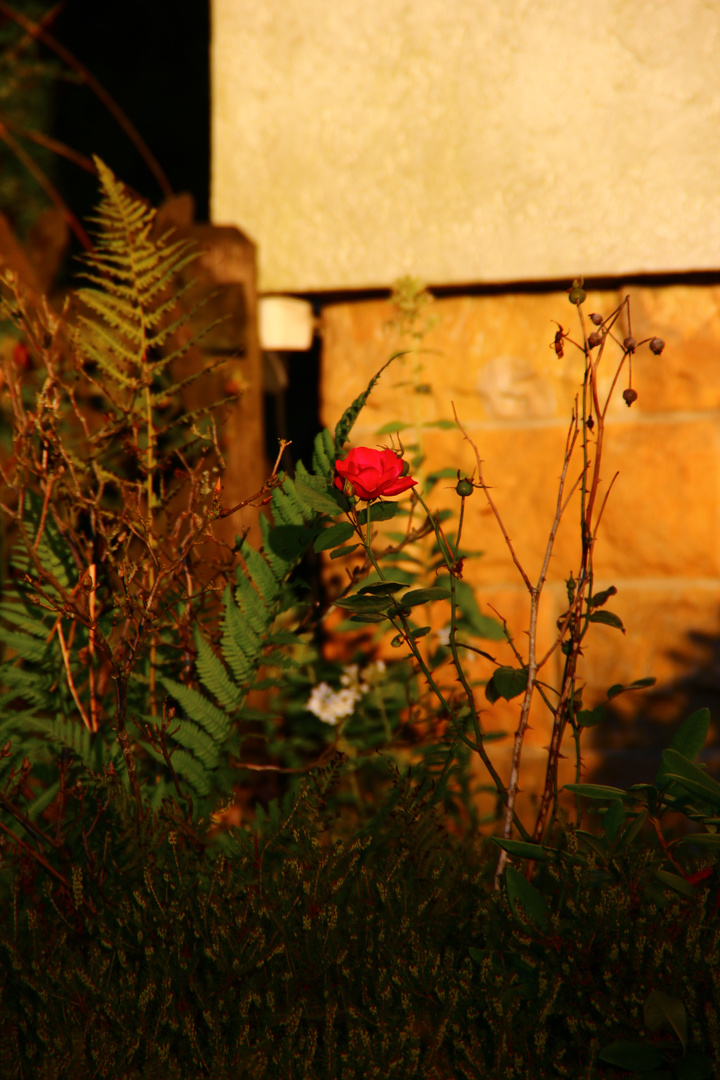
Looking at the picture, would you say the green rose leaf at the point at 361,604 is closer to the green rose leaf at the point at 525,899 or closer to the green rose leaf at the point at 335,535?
the green rose leaf at the point at 335,535

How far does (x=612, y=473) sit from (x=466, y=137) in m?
1.00

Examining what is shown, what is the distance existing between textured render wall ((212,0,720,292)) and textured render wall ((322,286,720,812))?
14 centimetres

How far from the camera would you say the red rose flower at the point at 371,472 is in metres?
1.19

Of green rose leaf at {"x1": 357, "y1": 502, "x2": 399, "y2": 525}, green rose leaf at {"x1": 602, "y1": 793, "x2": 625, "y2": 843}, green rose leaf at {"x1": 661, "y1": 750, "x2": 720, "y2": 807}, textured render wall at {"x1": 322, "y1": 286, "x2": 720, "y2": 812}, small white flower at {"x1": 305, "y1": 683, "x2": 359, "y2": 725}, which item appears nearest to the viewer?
green rose leaf at {"x1": 661, "y1": 750, "x2": 720, "y2": 807}

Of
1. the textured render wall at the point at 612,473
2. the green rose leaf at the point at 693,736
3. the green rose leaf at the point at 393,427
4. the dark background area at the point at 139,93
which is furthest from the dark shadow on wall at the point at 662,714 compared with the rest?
the dark background area at the point at 139,93

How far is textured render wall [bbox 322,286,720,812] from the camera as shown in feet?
7.59

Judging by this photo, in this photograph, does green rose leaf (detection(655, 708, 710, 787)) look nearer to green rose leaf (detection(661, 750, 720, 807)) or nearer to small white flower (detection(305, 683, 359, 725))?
green rose leaf (detection(661, 750, 720, 807))

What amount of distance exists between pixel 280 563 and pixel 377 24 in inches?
65.4

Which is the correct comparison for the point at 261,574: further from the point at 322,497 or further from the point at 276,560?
the point at 322,497

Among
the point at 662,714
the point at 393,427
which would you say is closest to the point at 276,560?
the point at 393,427

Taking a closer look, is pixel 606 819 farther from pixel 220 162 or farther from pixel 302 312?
pixel 220 162

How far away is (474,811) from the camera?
2084 millimetres

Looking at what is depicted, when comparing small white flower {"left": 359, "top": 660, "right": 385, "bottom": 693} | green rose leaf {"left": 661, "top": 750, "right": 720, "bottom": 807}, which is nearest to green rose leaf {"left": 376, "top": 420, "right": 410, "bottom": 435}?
small white flower {"left": 359, "top": 660, "right": 385, "bottom": 693}

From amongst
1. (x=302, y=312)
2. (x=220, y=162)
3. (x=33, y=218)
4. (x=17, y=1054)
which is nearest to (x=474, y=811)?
(x=17, y=1054)
